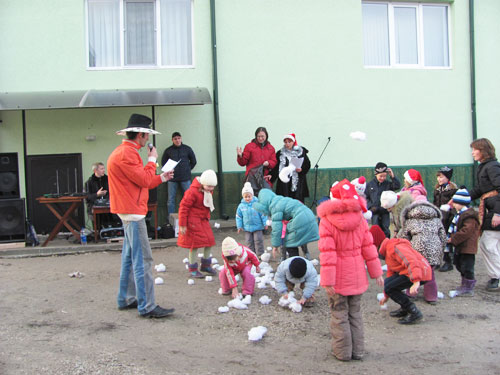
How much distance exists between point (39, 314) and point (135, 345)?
1.55 metres

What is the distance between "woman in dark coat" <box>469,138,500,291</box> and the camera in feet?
20.0

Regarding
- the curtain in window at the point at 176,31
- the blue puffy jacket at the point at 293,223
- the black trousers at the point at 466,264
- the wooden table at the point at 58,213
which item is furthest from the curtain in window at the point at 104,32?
the black trousers at the point at 466,264

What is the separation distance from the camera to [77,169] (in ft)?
Result: 34.8

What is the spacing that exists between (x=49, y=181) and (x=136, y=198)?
603 cm

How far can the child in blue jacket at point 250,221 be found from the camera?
7.59 metres

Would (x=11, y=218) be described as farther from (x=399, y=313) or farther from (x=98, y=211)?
(x=399, y=313)

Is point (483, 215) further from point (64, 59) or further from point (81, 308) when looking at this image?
point (64, 59)

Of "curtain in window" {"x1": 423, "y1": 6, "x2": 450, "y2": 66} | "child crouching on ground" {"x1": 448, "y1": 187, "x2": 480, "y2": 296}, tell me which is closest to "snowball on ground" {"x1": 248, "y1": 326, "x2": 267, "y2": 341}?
"child crouching on ground" {"x1": 448, "y1": 187, "x2": 480, "y2": 296}

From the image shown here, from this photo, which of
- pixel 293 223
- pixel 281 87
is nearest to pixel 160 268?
pixel 293 223

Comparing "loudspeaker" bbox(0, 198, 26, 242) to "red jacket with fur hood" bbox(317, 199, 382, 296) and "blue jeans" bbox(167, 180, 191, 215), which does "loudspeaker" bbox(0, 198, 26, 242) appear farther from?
"red jacket with fur hood" bbox(317, 199, 382, 296)

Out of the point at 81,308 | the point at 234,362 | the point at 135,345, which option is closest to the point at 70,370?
the point at 135,345

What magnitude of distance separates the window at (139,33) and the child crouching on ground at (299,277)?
684 centimetres

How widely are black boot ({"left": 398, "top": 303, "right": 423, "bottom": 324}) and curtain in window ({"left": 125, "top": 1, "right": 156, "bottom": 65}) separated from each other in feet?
26.4

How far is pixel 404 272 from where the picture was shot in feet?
16.5
